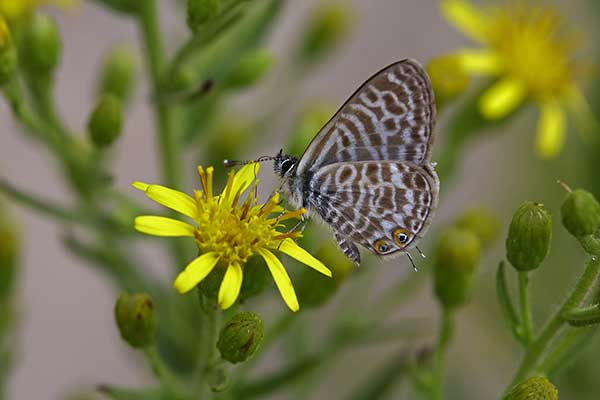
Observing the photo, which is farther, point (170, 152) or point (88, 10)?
point (88, 10)

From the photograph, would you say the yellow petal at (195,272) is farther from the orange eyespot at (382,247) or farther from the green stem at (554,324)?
the green stem at (554,324)

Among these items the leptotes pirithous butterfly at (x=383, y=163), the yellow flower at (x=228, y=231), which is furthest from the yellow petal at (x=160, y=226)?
the leptotes pirithous butterfly at (x=383, y=163)

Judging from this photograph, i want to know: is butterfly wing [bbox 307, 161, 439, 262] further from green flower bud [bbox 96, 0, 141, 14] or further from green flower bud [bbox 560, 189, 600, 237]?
green flower bud [bbox 96, 0, 141, 14]

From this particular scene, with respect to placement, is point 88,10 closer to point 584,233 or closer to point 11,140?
point 11,140

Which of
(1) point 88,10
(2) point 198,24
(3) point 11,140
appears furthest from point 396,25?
(2) point 198,24

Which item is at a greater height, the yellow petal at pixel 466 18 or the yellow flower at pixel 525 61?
the yellow petal at pixel 466 18

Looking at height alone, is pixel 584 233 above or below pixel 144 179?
below
